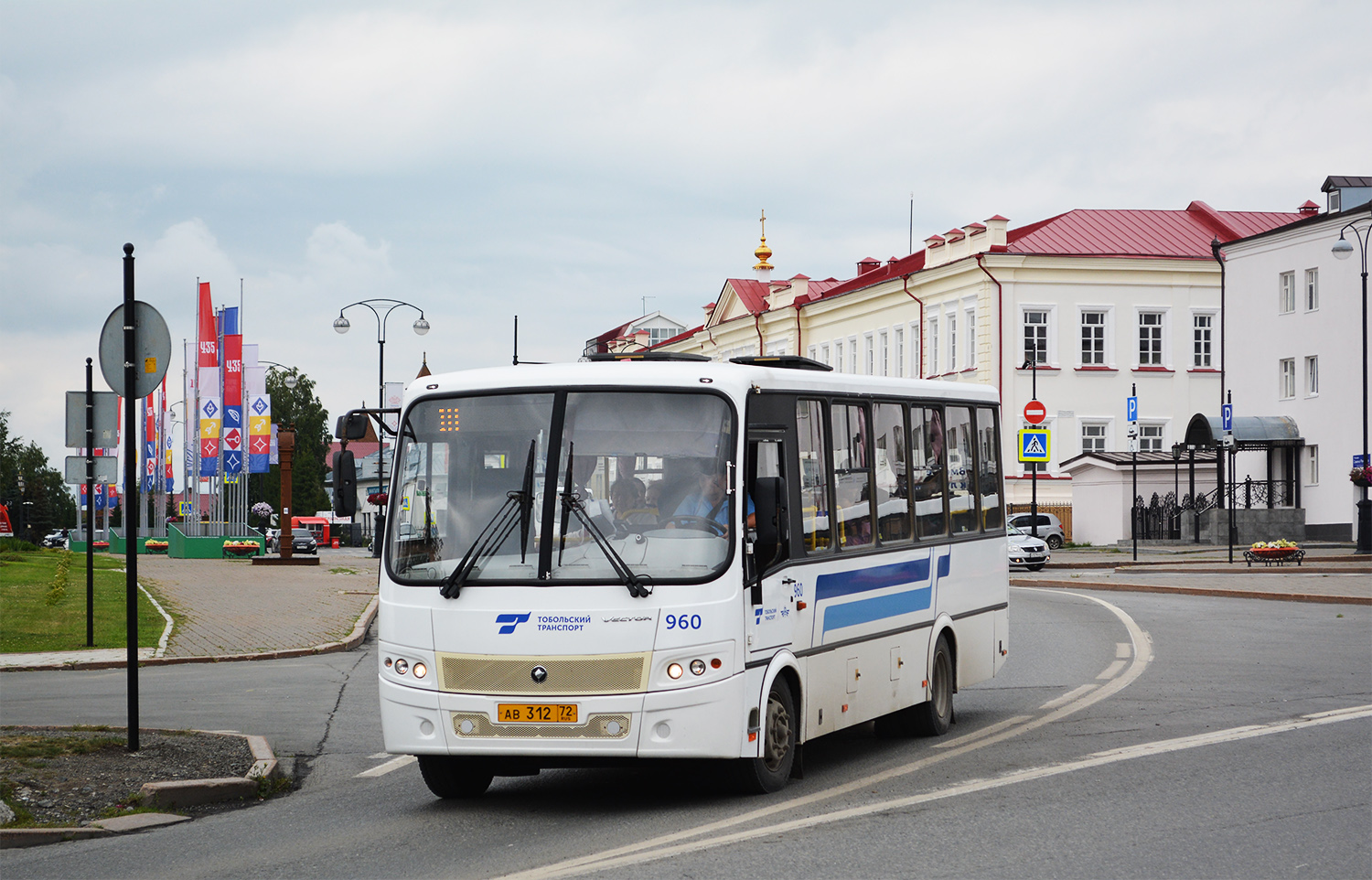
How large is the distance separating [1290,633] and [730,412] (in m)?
14.2

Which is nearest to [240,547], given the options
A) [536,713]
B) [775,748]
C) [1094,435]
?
[1094,435]

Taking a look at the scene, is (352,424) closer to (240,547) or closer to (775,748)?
(775,748)

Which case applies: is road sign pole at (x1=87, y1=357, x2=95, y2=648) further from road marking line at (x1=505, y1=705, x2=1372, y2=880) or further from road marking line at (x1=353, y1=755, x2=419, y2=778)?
road marking line at (x1=505, y1=705, x2=1372, y2=880)

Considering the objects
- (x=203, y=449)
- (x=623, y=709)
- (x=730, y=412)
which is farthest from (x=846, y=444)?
(x=203, y=449)

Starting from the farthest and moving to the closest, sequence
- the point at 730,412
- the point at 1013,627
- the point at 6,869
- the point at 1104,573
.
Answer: the point at 1104,573, the point at 1013,627, the point at 730,412, the point at 6,869

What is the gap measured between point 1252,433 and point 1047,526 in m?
7.21

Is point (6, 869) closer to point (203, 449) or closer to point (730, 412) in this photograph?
point (730, 412)

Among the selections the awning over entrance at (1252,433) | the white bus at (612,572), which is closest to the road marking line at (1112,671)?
the white bus at (612,572)

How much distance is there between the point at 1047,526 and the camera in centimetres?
5456

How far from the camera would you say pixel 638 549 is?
9258 millimetres

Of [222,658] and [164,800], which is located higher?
[164,800]

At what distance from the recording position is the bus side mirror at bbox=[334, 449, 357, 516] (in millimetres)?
10242

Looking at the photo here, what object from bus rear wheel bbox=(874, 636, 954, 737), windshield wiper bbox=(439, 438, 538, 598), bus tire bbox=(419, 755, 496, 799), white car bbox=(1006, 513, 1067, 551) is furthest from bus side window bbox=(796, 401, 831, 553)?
white car bbox=(1006, 513, 1067, 551)

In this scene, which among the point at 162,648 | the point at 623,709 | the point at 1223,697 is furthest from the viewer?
the point at 162,648
